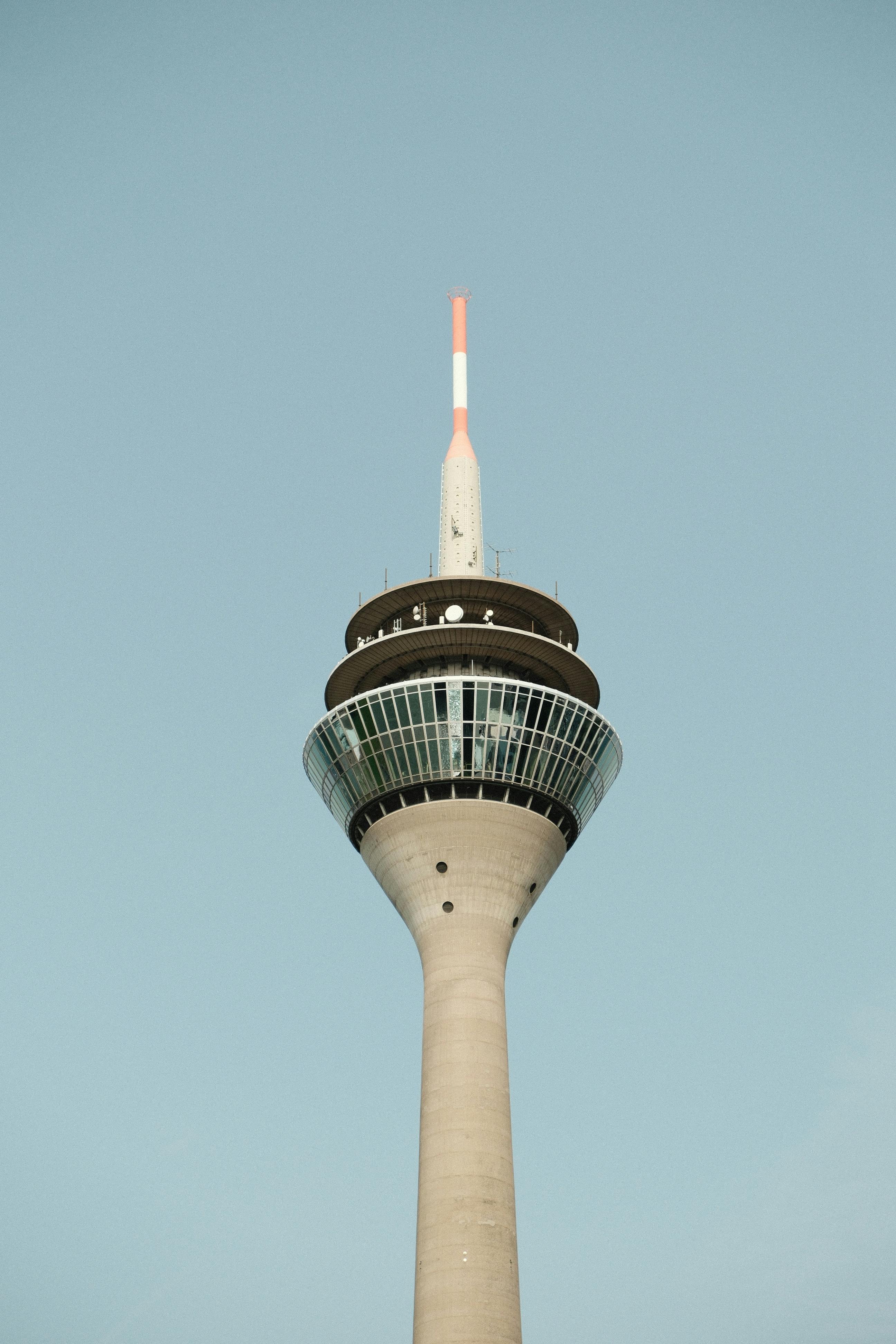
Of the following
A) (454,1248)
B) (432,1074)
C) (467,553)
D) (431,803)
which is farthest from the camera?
(467,553)

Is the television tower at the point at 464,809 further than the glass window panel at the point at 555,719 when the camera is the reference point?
No

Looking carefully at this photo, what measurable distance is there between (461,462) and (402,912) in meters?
28.7

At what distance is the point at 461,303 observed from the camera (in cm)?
9850

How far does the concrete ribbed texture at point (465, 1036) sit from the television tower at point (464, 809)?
8cm

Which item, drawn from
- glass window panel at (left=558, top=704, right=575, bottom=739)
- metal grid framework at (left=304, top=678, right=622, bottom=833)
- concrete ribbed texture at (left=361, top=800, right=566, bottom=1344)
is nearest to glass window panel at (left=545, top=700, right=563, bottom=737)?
metal grid framework at (left=304, top=678, right=622, bottom=833)

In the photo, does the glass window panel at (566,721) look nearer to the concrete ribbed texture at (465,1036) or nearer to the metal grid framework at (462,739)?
the metal grid framework at (462,739)

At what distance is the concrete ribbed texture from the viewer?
68.2m

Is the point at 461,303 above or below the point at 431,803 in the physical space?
above

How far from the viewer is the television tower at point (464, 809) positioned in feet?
228

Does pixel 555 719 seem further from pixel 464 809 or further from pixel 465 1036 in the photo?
pixel 465 1036

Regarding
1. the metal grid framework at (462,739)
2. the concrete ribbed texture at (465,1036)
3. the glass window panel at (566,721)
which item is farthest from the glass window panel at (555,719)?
the concrete ribbed texture at (465,1036)

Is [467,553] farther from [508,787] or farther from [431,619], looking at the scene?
[508,787]

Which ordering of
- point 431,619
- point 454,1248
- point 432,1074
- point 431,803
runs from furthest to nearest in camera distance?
point 431,619 < point 431,803 < point 432,1074 < point 454,1248

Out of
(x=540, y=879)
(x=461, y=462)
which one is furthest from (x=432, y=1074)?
(x=461, y=462)
